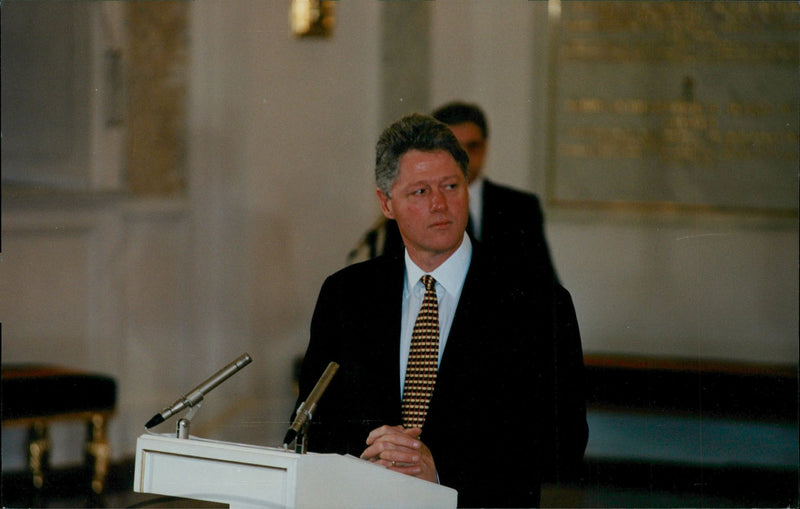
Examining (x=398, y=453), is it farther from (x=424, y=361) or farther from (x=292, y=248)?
(x=292, y=248)

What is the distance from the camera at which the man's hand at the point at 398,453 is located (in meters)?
2.04

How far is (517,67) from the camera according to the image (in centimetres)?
320

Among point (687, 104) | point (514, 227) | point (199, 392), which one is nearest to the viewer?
point (199, 392)

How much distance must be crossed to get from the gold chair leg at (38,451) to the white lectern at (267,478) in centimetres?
178

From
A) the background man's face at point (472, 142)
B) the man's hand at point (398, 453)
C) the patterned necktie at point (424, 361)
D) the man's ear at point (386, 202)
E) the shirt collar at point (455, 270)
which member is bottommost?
the man's hand at point (398, 453)

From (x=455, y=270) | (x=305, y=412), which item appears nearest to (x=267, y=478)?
(x=305, y=412)

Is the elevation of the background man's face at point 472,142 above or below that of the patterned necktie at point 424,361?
above

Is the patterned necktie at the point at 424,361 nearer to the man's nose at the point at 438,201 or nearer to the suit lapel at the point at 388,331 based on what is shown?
the suit lapel at the point at 388,331

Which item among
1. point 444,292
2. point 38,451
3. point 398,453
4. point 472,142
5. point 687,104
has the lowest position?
point 38,451

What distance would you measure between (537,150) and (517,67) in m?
0.28

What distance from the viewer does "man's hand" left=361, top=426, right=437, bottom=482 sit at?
2039mm

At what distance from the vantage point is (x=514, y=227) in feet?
10.0

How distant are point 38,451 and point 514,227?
186 cm

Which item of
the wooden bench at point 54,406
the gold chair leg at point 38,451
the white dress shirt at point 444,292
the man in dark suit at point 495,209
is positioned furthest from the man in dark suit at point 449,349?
the gold chair leg at point 38,451
